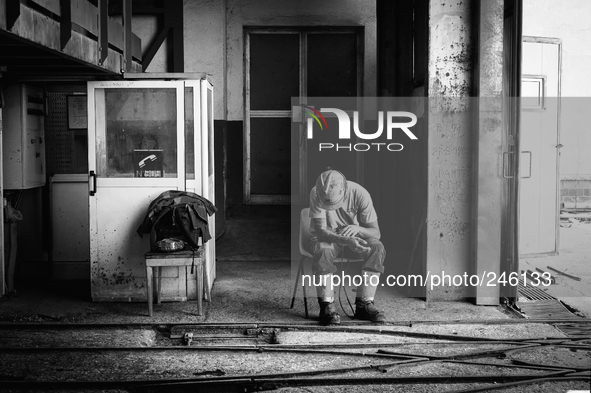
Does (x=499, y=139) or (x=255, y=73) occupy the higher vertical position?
(x=255, y=73)

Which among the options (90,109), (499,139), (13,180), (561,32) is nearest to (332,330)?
(499,139)

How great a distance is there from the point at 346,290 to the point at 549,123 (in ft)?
11.7

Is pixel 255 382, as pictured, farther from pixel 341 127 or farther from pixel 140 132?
pixel 341 127

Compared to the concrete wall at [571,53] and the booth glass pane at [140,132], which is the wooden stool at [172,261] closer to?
the booth glass pane at [140,132]

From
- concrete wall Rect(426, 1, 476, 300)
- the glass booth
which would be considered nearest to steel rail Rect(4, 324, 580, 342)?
the glass booth

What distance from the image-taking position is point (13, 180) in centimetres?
607

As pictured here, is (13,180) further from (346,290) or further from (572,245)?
(572,245)

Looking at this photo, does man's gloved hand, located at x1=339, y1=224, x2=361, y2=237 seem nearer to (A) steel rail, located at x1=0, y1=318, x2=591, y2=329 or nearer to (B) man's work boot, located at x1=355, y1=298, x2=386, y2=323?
(B) man's work boot, located at x1=355, y1=298, x2=386, y2=323

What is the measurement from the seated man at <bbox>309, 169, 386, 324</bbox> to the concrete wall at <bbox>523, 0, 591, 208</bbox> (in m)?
7.75

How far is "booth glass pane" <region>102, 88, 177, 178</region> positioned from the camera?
5695 millimetres

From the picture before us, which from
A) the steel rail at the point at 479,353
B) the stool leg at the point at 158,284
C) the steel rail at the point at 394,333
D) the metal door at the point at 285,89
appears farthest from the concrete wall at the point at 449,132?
the metal door at the point at 285,89

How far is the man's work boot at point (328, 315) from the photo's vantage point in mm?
5184

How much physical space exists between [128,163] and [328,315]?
92.4 inches

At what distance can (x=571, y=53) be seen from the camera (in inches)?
467
